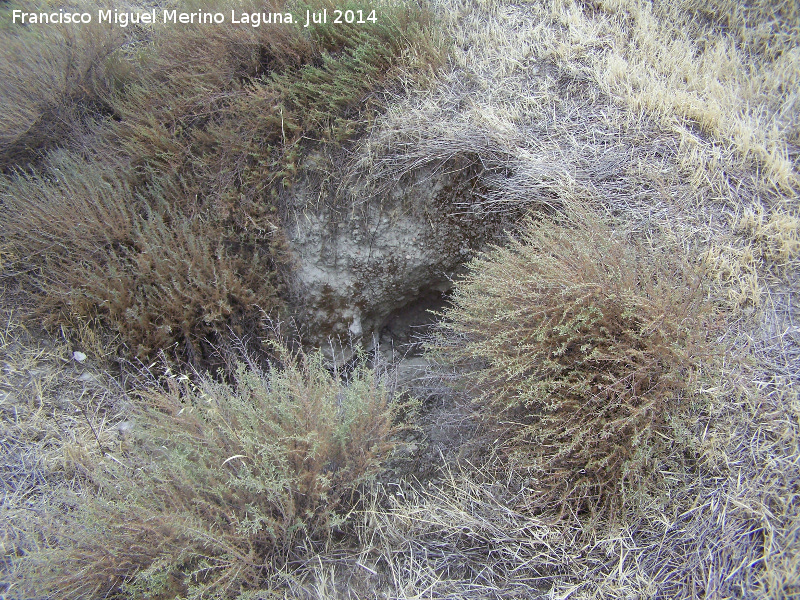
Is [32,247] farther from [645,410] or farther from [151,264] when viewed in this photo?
[645,410]

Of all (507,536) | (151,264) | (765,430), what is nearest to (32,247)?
(151,264)

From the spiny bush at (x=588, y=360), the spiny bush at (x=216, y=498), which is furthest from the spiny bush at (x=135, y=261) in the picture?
the spiny bush at (x=588, y=360)

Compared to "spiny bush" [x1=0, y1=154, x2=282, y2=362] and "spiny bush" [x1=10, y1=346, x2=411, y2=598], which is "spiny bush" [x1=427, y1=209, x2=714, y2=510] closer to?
"spiny bush" [x1=10, y1=346, x2=411, y2=598]

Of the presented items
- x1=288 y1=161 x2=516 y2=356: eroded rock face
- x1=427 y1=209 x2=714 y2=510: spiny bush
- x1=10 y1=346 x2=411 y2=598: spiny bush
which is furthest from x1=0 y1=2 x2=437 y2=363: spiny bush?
x1=427 y1=209 x2=714 y2=510: spiny bush

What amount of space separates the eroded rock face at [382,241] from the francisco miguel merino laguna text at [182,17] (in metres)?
1.36

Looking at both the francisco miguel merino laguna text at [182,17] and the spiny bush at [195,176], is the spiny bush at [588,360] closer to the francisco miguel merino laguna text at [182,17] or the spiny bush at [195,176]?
the spiny bush at [195,176]

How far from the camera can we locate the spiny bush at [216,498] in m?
2.02

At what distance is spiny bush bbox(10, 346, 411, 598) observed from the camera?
2.02m

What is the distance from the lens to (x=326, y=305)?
3.74 metres

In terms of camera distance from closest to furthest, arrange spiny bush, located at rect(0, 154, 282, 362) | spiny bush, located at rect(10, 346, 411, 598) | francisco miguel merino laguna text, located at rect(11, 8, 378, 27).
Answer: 1. spiny bush, located at rect(10, 346, 411, 598)
2. spiny bush, located at rect(0, 154, 282, 362)
3. francisco miguel merino laguna text, located at rect(11, 8, 378, 27)

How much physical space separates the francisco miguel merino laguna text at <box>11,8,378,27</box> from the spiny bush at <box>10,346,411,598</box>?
279 cm

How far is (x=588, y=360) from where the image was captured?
2.20 meters

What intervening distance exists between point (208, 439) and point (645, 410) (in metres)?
2.03

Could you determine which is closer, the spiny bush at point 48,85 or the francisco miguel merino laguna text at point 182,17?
the francisco miguel merino laguna text at point 182,17
